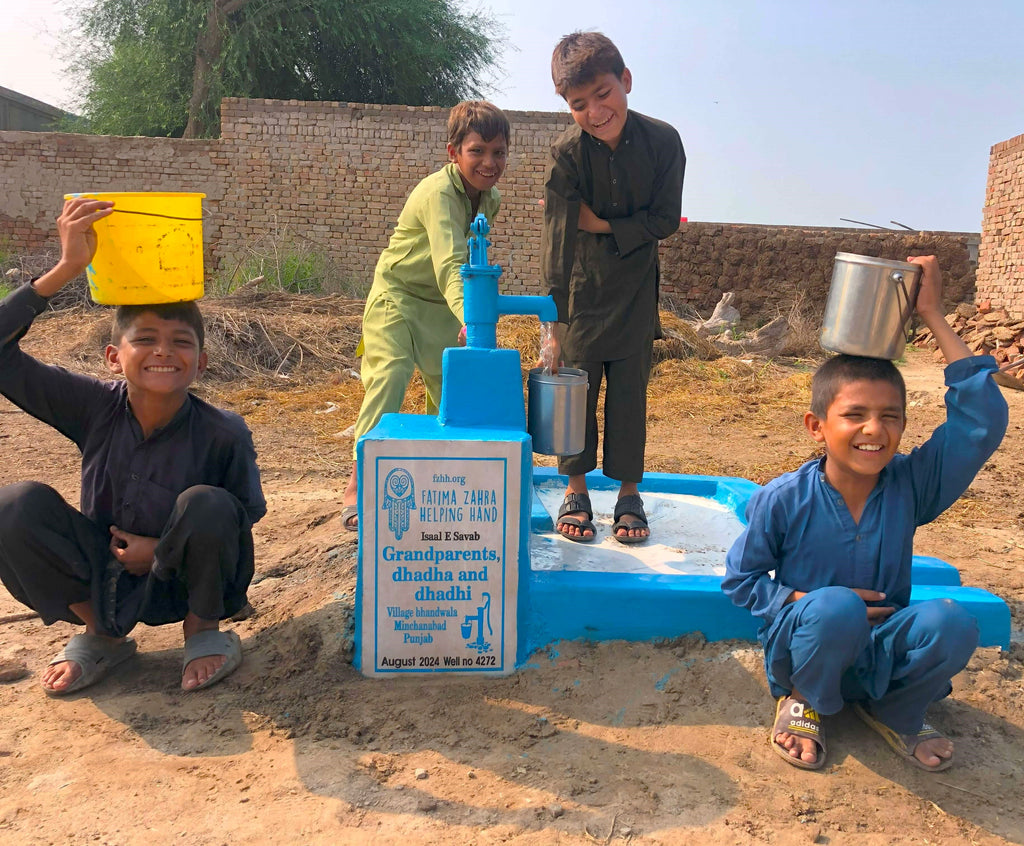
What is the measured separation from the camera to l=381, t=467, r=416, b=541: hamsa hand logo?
7.47ft

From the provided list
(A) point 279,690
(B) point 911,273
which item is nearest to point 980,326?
(B) point 911,273

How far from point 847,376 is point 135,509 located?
185 cm

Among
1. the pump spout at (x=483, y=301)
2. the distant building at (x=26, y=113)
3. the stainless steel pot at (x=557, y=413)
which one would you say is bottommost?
the stainless steel pot at (x=557, y=413)

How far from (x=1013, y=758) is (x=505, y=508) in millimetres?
1351

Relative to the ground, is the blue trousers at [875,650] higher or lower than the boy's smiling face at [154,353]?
lower

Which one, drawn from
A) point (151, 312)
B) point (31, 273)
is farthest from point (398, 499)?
point (31, 273)

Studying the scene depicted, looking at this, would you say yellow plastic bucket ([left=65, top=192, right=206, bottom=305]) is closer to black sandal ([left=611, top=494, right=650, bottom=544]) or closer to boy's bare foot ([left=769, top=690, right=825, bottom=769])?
black sandal ([left=611, top=494, right=650, bottom=544])

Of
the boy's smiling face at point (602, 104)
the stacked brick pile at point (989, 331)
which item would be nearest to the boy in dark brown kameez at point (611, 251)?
the boy's smiling face at point (602, 104)

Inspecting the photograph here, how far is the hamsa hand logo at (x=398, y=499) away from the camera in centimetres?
228

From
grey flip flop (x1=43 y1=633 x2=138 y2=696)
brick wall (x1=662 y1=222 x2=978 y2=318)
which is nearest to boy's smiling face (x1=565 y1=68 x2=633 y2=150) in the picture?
grey flip flop (x1=43 y1=633 x2=138 y2=696)

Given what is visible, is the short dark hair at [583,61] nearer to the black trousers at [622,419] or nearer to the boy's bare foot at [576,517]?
the black trousers at [622,419]

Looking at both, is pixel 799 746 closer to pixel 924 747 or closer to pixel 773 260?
pixel 924 747

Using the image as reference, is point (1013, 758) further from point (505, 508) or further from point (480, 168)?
→ point (480, 168)

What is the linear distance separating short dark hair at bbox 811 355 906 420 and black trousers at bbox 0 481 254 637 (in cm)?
151
